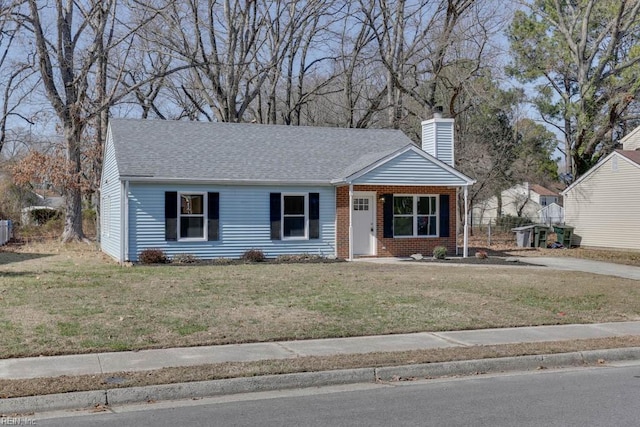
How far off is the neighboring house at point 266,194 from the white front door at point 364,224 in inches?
1.4

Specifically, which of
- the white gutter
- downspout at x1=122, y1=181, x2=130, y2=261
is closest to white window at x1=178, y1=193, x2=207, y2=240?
the white gutter

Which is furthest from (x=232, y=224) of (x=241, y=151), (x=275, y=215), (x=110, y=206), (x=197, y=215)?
(x=110, y=206)

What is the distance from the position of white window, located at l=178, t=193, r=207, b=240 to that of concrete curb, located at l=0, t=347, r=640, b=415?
1449 cm

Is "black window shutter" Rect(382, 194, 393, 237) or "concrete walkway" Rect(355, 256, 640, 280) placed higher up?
"black window shutter" Rect(382, 194, 393, 237)

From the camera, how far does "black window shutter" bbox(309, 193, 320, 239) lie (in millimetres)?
23203

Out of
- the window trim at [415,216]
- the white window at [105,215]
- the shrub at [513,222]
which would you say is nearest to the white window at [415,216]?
Result: the window trim at [415,216]

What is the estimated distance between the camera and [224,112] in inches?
1467

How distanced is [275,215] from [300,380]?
15.1m

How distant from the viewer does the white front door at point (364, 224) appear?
23750 mm

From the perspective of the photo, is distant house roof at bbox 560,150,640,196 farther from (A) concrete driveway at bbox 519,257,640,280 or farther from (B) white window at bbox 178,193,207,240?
(B) white window at bbox 178,193,207,240

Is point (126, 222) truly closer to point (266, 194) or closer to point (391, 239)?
point (266, 194)

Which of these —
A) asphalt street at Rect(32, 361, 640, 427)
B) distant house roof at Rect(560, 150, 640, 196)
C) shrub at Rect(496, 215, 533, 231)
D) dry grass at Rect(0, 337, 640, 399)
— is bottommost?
asphalt street at Rect(32, 361, 640, 427)

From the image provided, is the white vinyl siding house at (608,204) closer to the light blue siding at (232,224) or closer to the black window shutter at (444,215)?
the black window shutter at (444,215)

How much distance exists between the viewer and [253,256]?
72.1 feet
